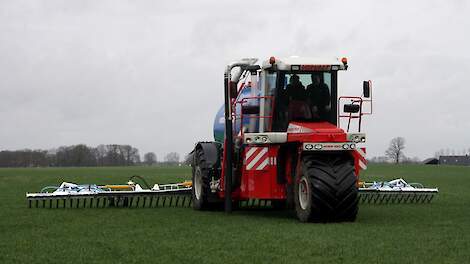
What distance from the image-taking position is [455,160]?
121 meters

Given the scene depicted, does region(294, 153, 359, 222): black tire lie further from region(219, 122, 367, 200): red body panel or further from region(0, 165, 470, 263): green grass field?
region(219, 122, 367, 200): red body panel

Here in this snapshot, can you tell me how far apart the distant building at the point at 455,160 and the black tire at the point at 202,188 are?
10508cm

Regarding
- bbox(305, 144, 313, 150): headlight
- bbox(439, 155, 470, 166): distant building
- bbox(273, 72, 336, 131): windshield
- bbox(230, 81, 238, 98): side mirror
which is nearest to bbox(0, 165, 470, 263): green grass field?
bbox(305, 144, 313, 150): headlight

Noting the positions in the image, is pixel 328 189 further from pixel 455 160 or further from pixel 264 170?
pixel 455 160

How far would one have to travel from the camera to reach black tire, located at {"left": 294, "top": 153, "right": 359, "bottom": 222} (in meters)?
12.1

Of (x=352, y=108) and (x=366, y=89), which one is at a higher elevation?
(x=366, y=89)

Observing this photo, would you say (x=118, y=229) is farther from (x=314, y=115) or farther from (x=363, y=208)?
(x=363, y=208)

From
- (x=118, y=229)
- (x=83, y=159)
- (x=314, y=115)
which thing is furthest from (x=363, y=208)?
(x=83, y=159)

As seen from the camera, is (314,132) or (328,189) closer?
(328,189)

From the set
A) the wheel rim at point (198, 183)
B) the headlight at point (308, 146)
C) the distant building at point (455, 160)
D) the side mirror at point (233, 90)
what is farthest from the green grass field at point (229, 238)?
the distant building at point (455, 160)

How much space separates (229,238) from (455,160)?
117 m

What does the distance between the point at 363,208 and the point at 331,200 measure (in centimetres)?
461

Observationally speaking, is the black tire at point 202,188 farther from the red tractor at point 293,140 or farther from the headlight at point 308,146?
the headlight at point 308,146

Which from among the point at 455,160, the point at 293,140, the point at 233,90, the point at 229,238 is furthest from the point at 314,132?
the point at 455,160
